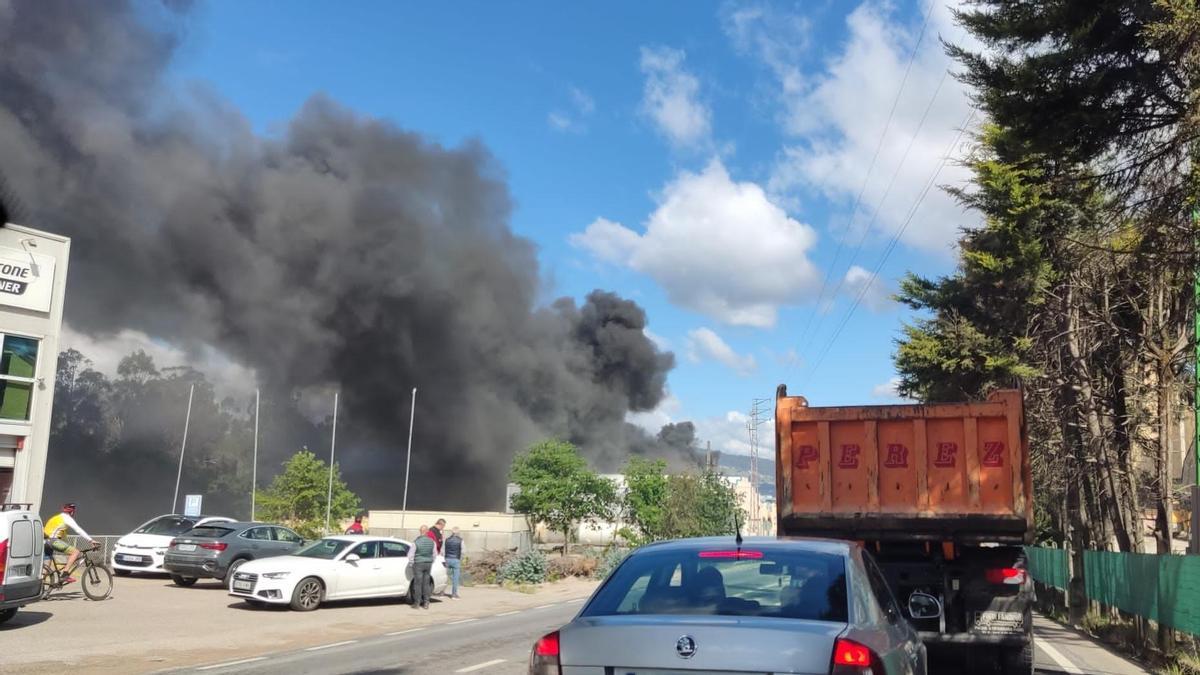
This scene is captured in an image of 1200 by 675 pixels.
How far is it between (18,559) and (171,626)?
2372 mm

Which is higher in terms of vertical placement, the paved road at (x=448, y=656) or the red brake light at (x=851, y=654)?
the red brake light at (x=851, y=654)


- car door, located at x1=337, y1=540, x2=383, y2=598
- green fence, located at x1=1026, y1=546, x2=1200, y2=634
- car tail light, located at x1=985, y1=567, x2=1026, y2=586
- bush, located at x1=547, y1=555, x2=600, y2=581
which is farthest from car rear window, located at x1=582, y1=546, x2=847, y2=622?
bush, located at x1=547, y1=555, x2=600, y2=581

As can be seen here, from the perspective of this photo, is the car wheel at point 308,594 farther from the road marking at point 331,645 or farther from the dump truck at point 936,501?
the dump truck at point 936,501

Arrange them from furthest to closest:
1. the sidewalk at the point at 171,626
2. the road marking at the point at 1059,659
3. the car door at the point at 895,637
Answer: the road marking at the point at 1059,659, the sidewalk at the point at 171,626, the car door at the point at 895,637

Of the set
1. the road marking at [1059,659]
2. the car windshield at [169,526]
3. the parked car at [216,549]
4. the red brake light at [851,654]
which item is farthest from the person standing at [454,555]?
the red brake light at [851,654]

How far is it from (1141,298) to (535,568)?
18599 millimetres

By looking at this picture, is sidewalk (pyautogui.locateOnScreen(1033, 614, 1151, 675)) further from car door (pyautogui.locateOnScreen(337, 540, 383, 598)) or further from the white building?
the white building

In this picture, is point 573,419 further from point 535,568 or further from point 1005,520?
point 1005,520

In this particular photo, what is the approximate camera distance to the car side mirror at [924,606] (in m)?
5.58

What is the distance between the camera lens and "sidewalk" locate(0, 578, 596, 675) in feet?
34.7

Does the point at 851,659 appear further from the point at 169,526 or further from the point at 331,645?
the point at 169,526

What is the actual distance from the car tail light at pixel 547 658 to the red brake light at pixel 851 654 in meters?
1.14

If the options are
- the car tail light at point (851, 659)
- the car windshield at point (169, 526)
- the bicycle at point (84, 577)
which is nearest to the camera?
the car tail light at point (851, 659)

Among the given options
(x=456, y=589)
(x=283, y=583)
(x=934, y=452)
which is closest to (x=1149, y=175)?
(x=934, y=452)
